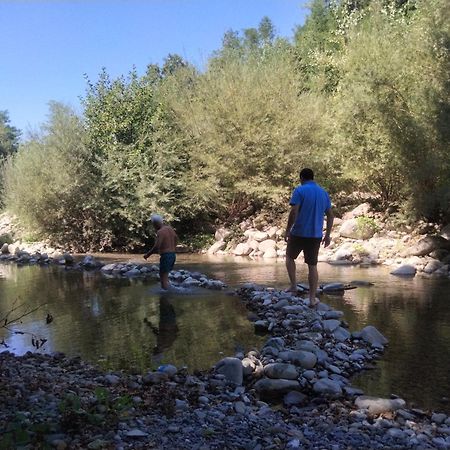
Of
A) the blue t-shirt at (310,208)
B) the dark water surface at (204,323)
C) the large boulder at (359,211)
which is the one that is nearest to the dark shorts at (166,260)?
the dark water surface at (204,323)

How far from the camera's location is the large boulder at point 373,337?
7185 millimetres

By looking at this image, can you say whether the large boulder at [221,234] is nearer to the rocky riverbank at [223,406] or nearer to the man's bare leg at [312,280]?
the man's bare leg at [312,280]

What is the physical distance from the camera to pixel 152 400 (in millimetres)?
4781

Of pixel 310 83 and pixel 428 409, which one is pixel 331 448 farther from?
pixel 310 83

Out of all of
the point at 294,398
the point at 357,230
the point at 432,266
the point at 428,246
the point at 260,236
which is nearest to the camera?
the point at 294,398

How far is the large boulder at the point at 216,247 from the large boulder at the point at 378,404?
16580 millimetres

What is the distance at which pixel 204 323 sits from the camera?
8688 mm

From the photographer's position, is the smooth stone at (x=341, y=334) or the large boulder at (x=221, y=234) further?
the large boulder at (x=221, y=234)

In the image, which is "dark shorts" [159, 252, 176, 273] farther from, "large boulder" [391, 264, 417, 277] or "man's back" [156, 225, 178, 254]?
"large boulder" [391, 264, 417, 277]

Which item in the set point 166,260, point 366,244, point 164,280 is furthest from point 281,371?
point 366,244

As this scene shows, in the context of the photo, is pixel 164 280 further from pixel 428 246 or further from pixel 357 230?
pixel 357 230

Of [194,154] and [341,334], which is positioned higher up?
→ [194,154]

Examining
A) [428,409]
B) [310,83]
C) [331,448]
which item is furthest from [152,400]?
[310,83]

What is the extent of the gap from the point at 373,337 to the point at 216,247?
14.9m
